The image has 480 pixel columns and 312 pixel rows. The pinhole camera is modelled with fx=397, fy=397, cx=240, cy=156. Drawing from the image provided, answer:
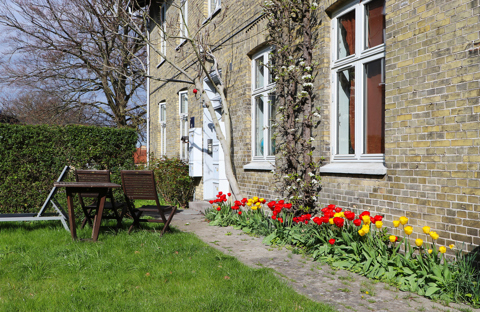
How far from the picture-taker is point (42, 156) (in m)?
6.91

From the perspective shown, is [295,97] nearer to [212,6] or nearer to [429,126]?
[429,126]

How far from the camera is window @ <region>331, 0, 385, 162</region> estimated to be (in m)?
5.19

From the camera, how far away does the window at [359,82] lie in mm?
5188

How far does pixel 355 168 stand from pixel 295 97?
189 centimetres

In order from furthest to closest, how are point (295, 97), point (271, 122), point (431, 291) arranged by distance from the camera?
point (271, 122), point (295, 97), point (431, 291)

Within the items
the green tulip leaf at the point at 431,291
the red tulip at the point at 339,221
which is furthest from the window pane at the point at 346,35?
the green tulip leaf at the point at 431,291

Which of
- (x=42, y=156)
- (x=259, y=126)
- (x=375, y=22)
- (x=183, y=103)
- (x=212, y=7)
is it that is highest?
(x=212, y=7)

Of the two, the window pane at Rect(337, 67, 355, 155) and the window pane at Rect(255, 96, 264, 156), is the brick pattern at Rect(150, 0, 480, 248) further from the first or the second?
the window pane at Rect(255, 96, 264, 156)

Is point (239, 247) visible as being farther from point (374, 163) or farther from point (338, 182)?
point (374, 163)

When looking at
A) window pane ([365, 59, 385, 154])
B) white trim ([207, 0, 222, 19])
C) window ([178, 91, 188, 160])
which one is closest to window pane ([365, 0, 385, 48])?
window pane ([365, 59, 385, 154])

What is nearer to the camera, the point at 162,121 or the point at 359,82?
the point at 359,82

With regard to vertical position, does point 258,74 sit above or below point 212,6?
below

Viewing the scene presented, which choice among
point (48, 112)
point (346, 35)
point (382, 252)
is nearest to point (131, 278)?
point (382, 252)

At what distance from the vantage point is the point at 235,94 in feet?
28.6
